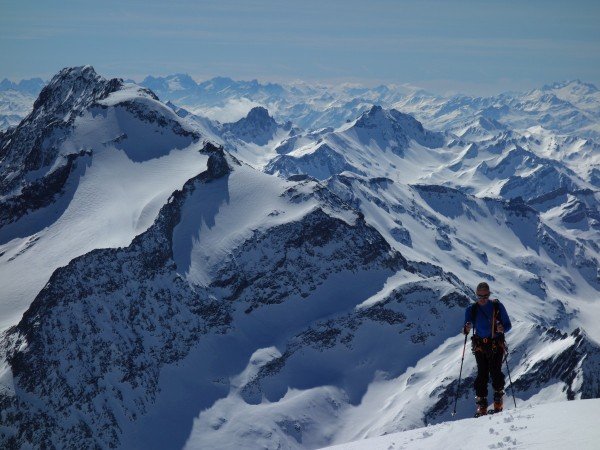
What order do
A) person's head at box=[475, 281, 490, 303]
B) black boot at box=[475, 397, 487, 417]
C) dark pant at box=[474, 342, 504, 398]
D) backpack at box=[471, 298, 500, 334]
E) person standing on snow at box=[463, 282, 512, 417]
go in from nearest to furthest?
person's head at box=[475, 281, 490, 303] < backpack at box=[471, 298, 500, 334] < person standing on snow at box=[463, 282, 512, 417] < dark pant at box=[474, 342, 504, 398] < black boot at box=[475, 397, 487, 417]

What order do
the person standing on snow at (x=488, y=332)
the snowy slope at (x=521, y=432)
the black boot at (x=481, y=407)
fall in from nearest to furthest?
the snowy slope at (x=521, y=432) < the person standing on snow at (x=488, y=332) < the black boot at (x=481, y=407)

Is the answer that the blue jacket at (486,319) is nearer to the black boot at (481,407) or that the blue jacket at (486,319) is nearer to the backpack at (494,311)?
the backpack at (494,311)

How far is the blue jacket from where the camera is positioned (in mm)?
34281

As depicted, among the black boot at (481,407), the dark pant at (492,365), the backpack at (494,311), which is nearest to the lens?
the backpack at (494,311)

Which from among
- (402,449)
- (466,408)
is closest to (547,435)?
(402,449)

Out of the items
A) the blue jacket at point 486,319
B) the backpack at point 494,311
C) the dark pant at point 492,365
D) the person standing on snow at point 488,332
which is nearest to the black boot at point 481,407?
the person standing on snow at point 488,332

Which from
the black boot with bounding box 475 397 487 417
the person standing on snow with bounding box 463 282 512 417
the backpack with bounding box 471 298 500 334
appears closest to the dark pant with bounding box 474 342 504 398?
the person standing on snow with bounding box 463 282 512 417

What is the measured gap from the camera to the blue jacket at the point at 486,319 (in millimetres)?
34281

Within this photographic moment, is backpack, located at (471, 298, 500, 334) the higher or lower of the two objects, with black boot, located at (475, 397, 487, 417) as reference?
higher

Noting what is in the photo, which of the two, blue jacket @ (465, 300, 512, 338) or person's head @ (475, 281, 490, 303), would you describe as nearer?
person's head @ (475, 281, 490, 303)

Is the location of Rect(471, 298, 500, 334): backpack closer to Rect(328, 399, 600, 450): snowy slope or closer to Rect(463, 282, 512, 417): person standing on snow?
Rect(463, 282, 512, 417): person standing on snow

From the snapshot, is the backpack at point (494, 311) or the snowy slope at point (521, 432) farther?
the backpack at point (494, 311)

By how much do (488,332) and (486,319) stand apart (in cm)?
72

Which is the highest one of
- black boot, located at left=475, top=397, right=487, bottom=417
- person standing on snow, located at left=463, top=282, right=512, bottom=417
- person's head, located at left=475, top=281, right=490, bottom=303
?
person's head, located at left=475, top=281, right=490, bottom=303
